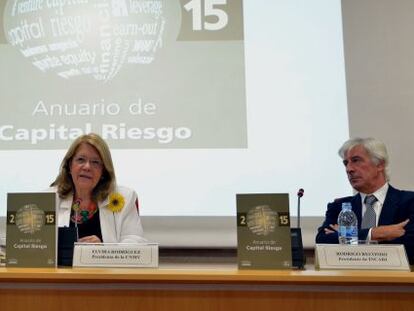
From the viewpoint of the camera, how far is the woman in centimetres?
215

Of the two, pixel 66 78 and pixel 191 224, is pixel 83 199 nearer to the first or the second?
pixel 191 224

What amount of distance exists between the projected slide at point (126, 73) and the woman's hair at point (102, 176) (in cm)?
53

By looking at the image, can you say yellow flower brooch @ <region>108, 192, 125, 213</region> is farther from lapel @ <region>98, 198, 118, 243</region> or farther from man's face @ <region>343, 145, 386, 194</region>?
man's face @ <region>343, 145, 386, 194</region>

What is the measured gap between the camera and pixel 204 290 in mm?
1302

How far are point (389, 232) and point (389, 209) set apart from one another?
9.9 inches

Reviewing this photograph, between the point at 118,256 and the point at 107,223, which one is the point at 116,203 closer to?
the point at 107,223

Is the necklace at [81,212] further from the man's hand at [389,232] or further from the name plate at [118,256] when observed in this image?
the man's hand at [389,232]

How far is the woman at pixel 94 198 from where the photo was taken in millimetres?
2146

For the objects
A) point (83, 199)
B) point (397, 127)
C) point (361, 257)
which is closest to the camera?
point (361, 257)

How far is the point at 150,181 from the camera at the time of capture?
2803 millimetres

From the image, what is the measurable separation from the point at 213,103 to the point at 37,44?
3.73ft

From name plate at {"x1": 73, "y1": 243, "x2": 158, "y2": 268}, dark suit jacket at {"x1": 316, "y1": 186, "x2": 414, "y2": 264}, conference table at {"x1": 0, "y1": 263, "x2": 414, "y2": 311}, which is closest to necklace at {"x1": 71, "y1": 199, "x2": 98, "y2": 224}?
name plate at {"x1": 73, "y1": 243, "x2": 158, "y2": 268}

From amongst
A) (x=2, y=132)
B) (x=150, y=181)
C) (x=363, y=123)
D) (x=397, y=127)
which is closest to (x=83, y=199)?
(x=150, y=181)

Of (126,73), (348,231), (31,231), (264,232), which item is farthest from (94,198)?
(348,231)
